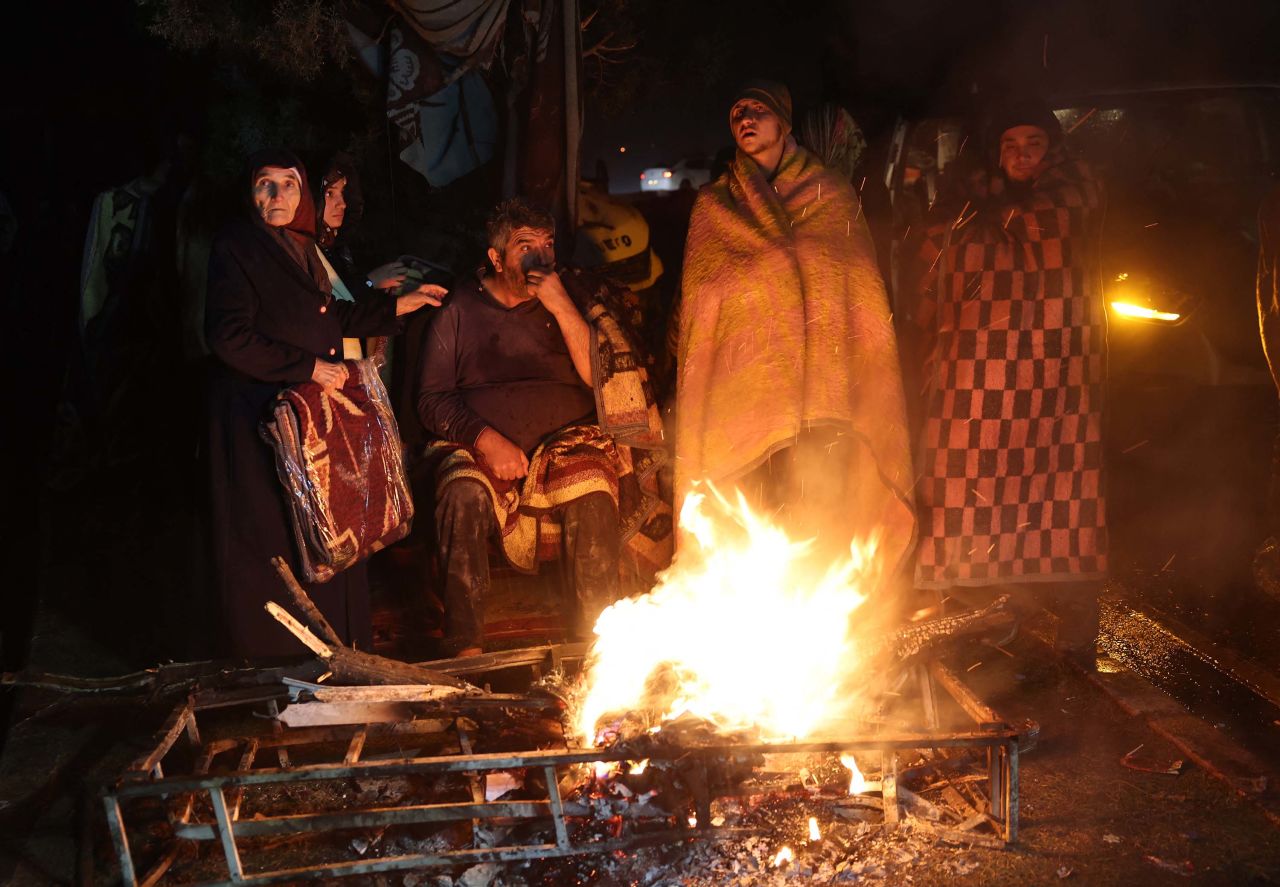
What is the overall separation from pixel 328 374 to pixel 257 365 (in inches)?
11.2

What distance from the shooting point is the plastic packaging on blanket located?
399cm

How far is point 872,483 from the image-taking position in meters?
4.44

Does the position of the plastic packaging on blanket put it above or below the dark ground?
above

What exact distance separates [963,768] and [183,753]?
287 centimetres

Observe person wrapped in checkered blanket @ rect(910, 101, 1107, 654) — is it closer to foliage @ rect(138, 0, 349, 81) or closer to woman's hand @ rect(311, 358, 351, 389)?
woman's hand @ rect(311, 358, 351, 389)

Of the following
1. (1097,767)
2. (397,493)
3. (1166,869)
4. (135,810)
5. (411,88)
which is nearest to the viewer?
(1166,869)

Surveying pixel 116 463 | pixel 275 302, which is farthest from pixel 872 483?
pixel 116 463

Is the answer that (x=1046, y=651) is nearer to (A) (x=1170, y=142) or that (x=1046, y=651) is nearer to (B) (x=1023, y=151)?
(B) (x=1023, y=151)

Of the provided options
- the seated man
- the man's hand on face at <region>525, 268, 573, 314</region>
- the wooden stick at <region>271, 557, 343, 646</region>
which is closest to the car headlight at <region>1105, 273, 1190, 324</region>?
the seated man

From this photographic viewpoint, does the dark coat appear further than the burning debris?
Yes

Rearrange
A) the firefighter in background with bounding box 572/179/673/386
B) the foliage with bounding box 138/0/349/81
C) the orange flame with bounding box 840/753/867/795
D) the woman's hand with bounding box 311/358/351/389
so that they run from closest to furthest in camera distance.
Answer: the orange flame with bounding box 840/753/867/795, the woman's hand with bounding box 311/358/351/389, the foliage with bounding box 138/0/349/81, the firefighter in background with bounding box 572/179/673/386

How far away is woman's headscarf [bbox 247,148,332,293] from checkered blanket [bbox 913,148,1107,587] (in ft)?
8.88

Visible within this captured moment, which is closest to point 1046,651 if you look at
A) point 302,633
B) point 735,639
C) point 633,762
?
point 735,639

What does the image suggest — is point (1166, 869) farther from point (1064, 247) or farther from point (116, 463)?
point (116, 463)
